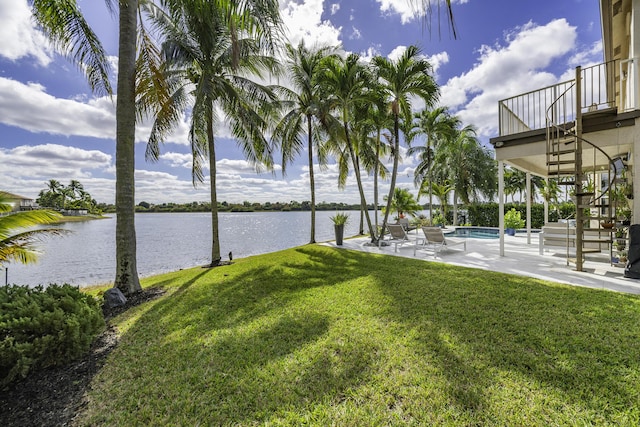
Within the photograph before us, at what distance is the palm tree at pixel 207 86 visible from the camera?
625 centimetres

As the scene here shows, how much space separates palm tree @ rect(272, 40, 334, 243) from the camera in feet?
38.4

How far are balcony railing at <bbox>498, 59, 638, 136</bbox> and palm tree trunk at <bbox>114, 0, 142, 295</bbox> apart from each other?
988 cm

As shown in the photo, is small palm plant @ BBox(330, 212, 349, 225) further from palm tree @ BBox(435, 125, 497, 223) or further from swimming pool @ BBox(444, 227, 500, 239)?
palm tree @ BBox(435, 125, 497, 223)

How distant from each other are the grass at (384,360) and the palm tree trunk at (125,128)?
2015mm

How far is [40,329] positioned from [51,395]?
792 mm

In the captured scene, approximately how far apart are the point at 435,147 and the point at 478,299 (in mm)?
20057

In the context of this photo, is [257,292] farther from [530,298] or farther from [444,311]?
[530,298]

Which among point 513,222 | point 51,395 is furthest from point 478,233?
point 51,395

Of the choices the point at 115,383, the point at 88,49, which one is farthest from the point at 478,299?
the point at 88,49

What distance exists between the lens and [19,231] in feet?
14.1

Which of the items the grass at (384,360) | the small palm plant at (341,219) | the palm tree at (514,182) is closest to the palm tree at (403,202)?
the small palm plant at (341,219)

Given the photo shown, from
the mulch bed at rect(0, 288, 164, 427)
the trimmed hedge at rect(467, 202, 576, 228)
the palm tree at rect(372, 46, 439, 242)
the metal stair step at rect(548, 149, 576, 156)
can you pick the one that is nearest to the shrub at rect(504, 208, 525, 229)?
the trimmed hedge at rect(467, 202, 576, 228)

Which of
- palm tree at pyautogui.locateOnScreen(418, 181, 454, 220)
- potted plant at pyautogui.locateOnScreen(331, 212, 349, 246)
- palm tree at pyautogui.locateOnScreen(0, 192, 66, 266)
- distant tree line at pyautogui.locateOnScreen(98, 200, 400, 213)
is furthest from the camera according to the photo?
distant tree line at pyautogui.locateOnScreen(98, 200, 400, 213)

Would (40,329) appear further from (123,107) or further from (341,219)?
(341,219)
